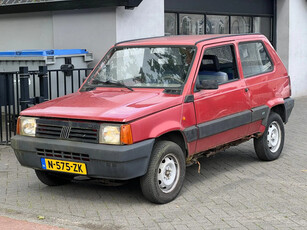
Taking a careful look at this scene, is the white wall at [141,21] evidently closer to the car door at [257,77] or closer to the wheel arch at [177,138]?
the car door at [257,77]

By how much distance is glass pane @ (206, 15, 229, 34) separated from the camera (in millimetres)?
14820

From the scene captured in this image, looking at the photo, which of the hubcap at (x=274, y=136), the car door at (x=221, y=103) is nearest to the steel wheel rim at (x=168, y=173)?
the car door at (x=221, y=103)

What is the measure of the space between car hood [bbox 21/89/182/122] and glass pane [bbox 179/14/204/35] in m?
7.29

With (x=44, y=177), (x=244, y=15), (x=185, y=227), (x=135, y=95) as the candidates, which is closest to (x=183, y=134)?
(x=135, y=95)

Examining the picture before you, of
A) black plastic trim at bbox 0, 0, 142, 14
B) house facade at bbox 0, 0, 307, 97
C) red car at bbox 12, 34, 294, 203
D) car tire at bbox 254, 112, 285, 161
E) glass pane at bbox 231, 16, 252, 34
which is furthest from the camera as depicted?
glass pane at bbox 231, 16, 252, 34

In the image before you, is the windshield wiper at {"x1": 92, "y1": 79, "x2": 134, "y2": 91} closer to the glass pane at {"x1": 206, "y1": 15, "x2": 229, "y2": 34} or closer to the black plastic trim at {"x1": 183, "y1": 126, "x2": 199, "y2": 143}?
the black plastic trim at {"x1": 183, "y1": 126, "x2": 199, "y2": 143}

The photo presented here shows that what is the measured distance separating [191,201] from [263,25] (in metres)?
11.2

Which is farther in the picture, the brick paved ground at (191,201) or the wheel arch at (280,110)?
the wheel arch at (280,110)

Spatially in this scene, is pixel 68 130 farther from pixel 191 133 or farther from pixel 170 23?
pixel 170 23

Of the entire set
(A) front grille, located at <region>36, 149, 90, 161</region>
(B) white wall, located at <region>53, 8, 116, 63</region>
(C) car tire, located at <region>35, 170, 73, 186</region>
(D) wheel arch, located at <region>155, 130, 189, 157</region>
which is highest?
(B) white wall, located at <region>53, 8, 116, 63</region>

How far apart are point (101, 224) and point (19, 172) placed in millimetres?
2606

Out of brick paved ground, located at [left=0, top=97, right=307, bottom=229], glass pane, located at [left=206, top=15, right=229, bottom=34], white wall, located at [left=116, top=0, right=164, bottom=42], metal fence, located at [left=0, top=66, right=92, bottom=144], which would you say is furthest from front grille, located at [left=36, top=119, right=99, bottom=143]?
glass pane, located at [left=206, top=15, right=229, bottom=34]

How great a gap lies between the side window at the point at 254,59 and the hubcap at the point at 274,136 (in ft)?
2.73

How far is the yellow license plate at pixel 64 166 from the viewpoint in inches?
239
